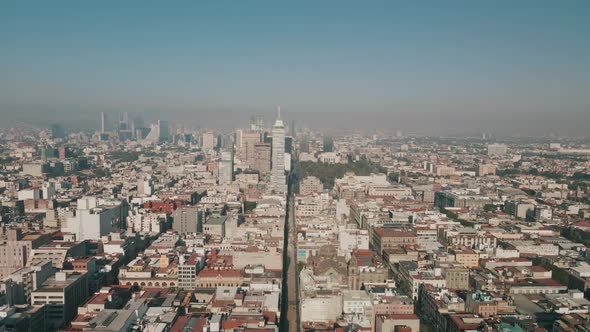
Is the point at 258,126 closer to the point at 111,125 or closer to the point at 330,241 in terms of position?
the point at 330,241

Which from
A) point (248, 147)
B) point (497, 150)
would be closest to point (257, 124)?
point (248, 147)

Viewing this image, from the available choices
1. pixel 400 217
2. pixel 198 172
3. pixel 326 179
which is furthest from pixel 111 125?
pixel 400 217

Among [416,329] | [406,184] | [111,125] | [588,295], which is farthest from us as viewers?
[111,125]

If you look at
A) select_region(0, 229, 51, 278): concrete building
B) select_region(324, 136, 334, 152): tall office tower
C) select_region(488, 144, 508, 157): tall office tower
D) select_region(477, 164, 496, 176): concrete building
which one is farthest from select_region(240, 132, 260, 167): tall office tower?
select_region(488, 144, 508, 157): tall office tower

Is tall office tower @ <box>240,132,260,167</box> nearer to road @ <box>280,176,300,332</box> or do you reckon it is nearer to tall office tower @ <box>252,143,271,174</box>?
tall office tower @ <box>252,143,271,174</box>

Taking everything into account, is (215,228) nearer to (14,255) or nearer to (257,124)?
(14,255)

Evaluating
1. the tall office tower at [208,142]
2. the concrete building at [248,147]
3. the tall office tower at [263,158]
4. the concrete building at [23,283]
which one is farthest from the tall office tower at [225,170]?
the tall office tower at [208,142]

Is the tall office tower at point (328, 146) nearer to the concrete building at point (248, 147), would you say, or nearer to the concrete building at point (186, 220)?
the concrete building at point (248, 147)

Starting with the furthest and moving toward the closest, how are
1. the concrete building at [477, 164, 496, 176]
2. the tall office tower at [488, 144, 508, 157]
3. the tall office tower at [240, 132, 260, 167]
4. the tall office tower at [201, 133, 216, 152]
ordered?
the tall office tower at [201, 133, 216, 152], the tall office tower at [488, 144, 508, 157], the tall office tower at [240, 132, 260, 167], the concrete building at [477, 164, 496, 176]
